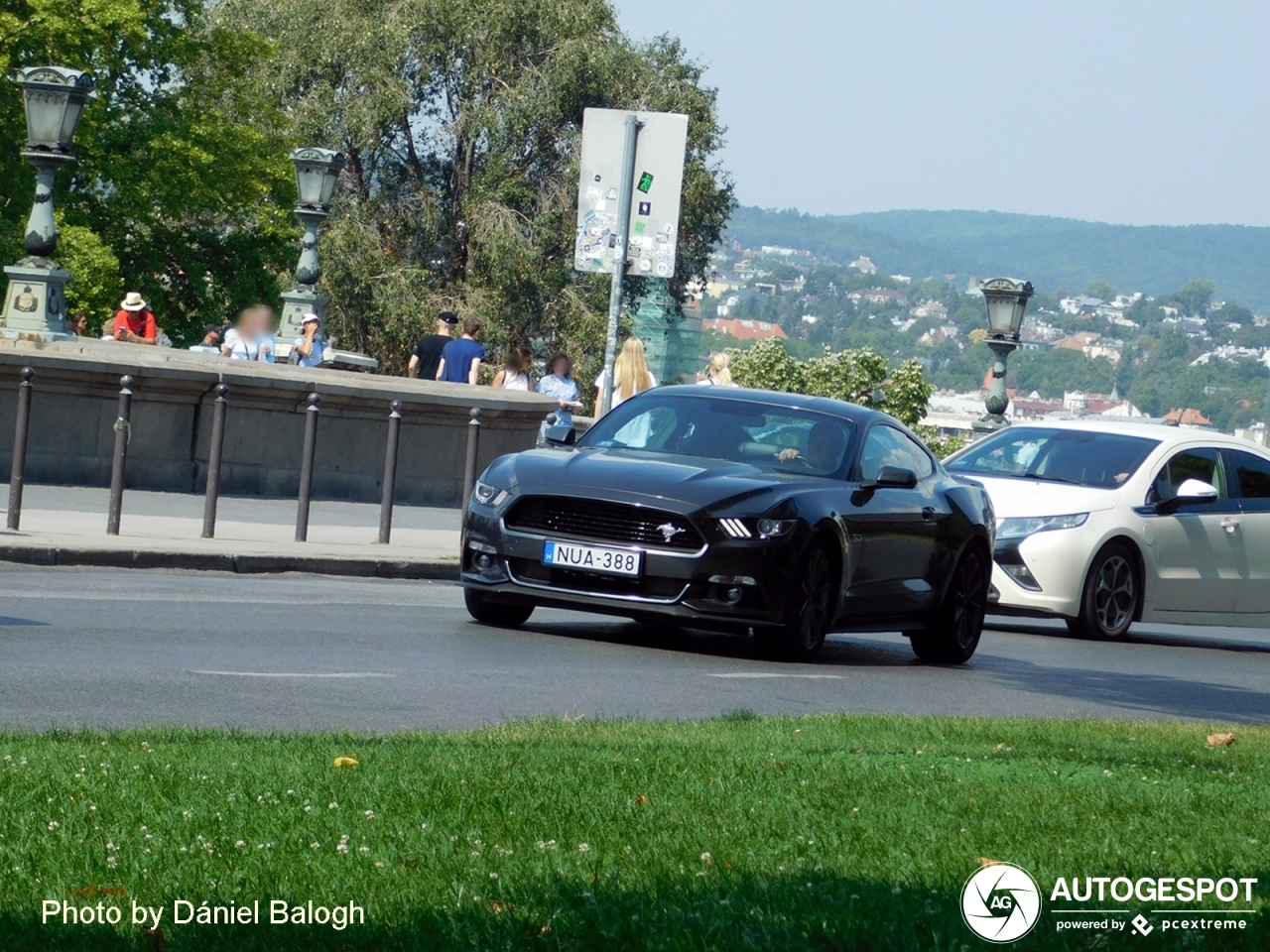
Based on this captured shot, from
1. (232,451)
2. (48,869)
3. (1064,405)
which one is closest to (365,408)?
(232,451)

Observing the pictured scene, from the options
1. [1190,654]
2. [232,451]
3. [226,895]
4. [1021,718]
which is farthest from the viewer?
[232,451]

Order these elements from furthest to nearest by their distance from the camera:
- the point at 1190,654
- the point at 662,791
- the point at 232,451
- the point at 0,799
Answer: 1. the point at 232,451
2. the point at 1190,654
3. the point at 662,791
4. the point at 0,799

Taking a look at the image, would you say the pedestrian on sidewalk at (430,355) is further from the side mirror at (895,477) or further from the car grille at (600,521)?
the car grille at (600,521)

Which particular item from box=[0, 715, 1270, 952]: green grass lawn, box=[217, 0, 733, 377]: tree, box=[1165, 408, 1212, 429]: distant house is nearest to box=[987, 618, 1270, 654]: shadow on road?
box=[1165, 408, 1212, 429]: distant house

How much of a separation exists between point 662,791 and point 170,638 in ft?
16.1

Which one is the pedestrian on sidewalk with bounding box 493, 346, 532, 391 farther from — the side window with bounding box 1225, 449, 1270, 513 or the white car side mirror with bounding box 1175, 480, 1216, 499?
the white car side mirror with bounding box 1175, 480, 1216, 499

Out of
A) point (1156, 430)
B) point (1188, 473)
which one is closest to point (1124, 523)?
point (1188, 473)

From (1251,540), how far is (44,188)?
38.3 feet

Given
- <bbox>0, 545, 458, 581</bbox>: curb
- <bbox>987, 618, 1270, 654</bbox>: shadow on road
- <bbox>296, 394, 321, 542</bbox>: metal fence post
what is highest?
<bbox>296, 394, 321, 542</bbox>: metal fence post

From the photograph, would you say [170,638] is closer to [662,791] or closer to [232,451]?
[662,791]

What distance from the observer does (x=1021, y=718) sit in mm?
9539

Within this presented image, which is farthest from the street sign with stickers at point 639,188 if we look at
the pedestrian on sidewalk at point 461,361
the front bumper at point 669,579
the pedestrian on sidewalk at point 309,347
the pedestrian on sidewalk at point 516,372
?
the pedestrian on sidewalk at point 309,347

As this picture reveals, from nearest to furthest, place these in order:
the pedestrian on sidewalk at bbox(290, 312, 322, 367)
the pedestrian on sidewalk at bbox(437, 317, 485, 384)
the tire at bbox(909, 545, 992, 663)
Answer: the tire at bbox(909, 545, 992, 663), the pedestrian on sidewalk at bbox(437, 317, 485, 384), the pedestrian on sidewalk at bbox(290, 312, 322, 367)

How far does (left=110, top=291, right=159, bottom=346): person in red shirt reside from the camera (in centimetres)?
2584
